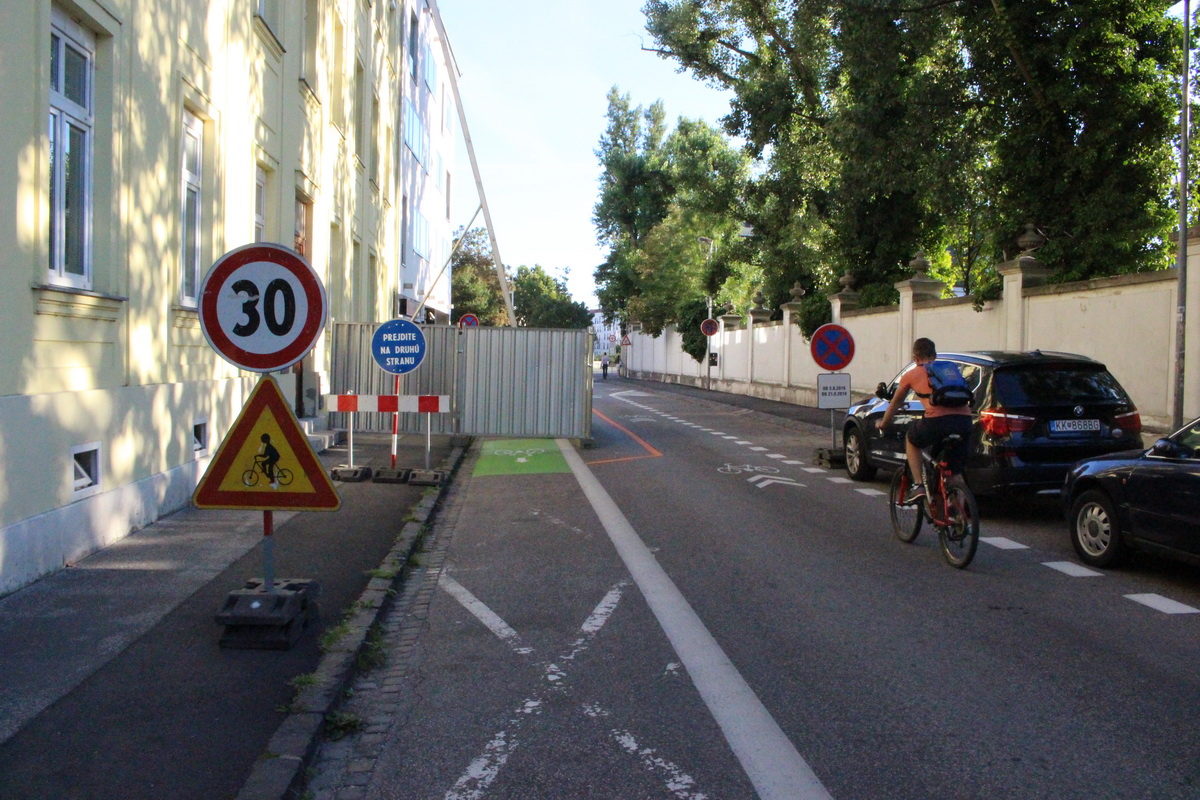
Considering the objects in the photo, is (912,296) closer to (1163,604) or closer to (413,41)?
(413,41)

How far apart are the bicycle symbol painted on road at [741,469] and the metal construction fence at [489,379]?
11.1 feet

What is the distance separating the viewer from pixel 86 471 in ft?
25.9

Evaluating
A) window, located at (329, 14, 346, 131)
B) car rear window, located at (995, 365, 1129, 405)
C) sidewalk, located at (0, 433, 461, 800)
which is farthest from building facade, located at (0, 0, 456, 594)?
car rear window, located at (995, 365, 1129, 405)

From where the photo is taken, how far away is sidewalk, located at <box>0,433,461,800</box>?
406 centimetres

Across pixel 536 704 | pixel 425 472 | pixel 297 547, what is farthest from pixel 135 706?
pixel 425 472

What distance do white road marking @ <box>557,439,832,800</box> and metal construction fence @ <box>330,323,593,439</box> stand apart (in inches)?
381

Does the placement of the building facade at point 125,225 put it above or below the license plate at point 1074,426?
above

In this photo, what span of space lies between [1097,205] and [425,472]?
12.3 metres

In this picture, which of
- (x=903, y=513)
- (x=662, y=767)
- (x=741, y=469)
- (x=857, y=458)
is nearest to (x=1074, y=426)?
(x=903, y=513)

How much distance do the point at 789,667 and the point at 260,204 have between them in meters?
10.8

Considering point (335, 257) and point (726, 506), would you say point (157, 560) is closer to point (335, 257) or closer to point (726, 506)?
point (726, 506)

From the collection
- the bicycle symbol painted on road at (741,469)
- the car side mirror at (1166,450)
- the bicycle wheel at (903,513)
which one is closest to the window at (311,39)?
the bicycle symbol painted on road at (741,469)

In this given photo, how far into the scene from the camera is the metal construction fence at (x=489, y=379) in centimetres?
1805

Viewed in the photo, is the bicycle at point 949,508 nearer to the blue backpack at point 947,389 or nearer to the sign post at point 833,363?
the blue backpack at point 947,389
